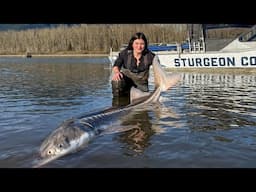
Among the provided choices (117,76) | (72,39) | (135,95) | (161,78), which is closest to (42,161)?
(135,95)

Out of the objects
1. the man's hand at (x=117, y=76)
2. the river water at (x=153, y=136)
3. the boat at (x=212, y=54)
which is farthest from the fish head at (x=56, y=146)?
the boat at (x=212, y=54)

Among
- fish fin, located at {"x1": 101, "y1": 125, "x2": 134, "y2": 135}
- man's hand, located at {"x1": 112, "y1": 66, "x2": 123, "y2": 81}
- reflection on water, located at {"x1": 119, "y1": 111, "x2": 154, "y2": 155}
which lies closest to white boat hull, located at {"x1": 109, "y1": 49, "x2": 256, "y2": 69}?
man's hand, located at {"x1": 112, "y1": 66, "x2": 123, "y2": 81}

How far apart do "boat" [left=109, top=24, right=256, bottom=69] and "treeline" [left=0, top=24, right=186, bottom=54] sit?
78.8 ft

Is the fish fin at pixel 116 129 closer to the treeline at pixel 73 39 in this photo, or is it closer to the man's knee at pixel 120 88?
the man's knee at pixel 120 88

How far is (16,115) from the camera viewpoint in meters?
9.29

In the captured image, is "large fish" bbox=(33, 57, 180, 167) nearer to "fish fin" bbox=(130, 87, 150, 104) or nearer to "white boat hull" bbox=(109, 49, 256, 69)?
"fish fin" bbox=(130, 87, 150, 104)

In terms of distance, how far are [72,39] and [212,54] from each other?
63.8m

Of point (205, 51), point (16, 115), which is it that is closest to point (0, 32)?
point (205, 51)

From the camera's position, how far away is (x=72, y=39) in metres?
85.2

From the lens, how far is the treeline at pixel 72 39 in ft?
208

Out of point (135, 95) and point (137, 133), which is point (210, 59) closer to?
point (135, 95)

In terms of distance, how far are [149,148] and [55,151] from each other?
5.15 feet

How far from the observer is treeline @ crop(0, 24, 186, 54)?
63.3 m
